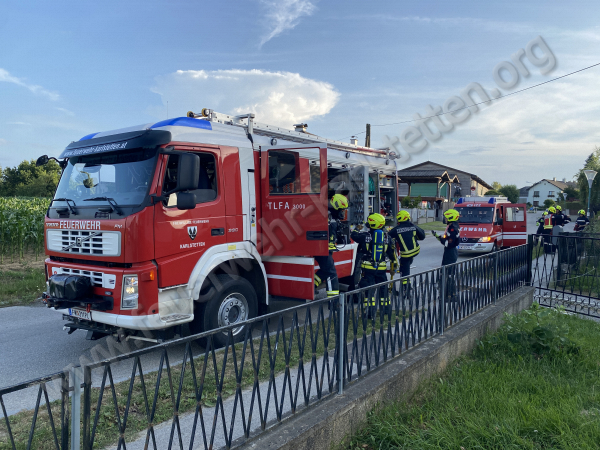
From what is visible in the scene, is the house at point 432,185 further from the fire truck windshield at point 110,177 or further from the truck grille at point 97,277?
the truck grille at point 97,277

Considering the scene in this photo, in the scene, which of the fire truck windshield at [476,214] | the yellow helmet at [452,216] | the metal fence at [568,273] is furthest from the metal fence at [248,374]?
the fire truck windshield at [476,214]

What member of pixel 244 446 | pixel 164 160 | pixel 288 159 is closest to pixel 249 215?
pixel 288 159

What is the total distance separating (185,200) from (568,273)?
23.1 ft

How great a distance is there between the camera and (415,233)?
732cm

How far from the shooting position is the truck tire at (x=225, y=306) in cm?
509

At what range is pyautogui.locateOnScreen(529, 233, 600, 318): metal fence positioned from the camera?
24.6 feet

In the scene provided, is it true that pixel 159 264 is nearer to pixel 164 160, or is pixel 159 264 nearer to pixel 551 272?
pixel 164 160

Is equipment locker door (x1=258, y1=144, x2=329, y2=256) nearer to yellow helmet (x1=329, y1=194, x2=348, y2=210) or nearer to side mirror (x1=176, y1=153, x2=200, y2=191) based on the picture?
yellow helmet (x1=329, y1=194, x2=348, y2=210)

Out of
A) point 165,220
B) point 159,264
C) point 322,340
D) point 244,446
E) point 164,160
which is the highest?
point 164,160

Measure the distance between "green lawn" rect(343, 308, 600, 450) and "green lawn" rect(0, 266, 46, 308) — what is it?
7553 millimetres

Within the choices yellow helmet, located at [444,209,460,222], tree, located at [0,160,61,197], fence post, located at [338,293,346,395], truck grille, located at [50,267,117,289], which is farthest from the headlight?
tree, located at [0,160,61,197]

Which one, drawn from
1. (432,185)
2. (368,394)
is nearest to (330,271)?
(368,394)

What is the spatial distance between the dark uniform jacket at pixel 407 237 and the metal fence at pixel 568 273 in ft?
7.40

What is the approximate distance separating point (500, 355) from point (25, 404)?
16.5ft
